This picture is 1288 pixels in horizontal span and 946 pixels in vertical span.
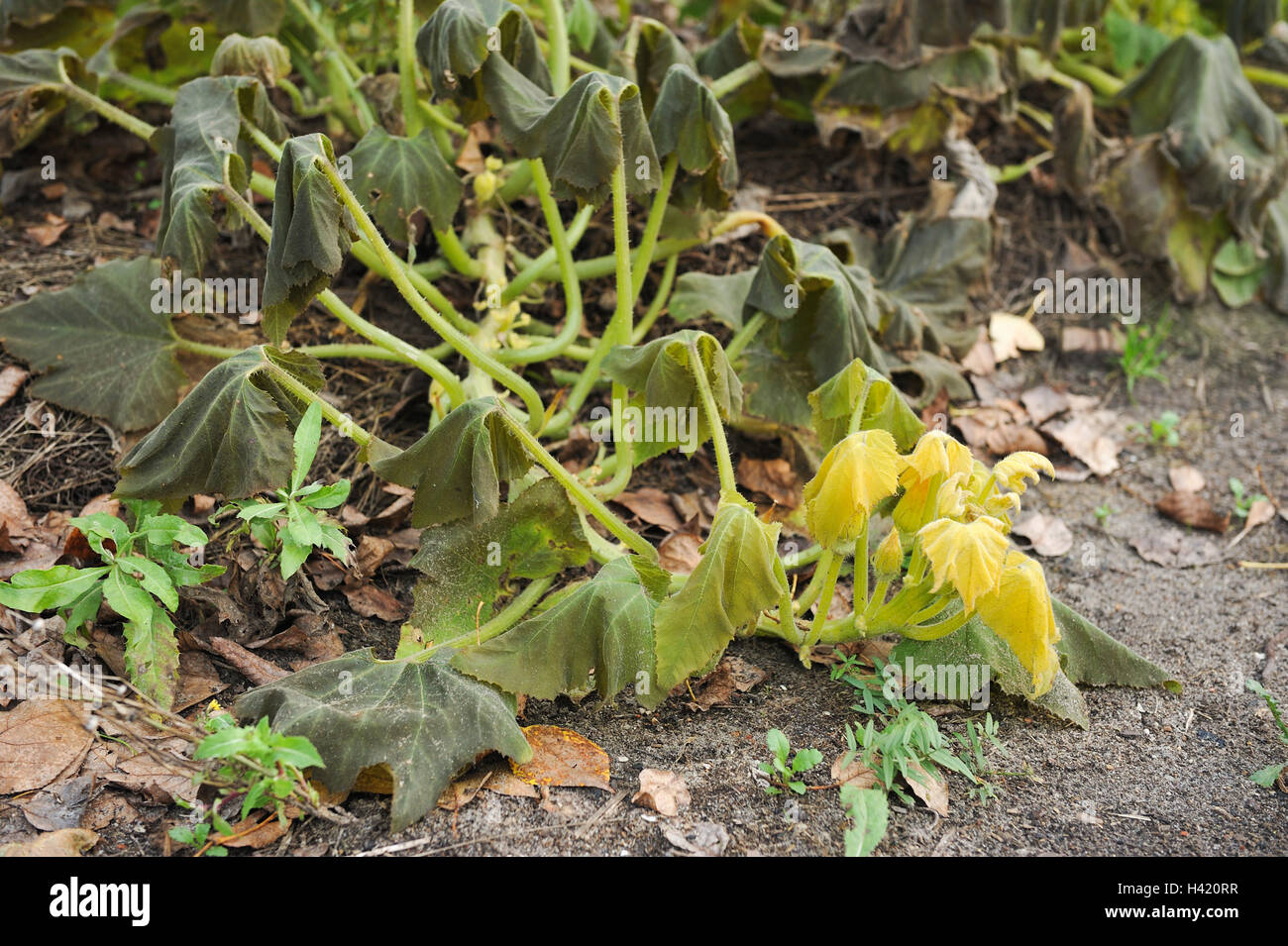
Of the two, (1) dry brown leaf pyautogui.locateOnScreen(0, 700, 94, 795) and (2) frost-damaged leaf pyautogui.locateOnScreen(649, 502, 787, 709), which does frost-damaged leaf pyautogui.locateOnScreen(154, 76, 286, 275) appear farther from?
(2) frost-damaged leaf pyautogui.locateOnScreen(649, 502, 787, 709)

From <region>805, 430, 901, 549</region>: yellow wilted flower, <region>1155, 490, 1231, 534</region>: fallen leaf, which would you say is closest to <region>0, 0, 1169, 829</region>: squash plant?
<region>805, 430, 901, 549</region>: yellow wilted flower

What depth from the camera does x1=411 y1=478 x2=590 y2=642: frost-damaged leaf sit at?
1.92 metres

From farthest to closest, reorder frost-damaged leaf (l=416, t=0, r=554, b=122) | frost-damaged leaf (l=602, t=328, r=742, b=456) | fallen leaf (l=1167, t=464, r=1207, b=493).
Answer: fallen leaf (l=1167, t=464, r=1207, b=493) → frost-damaged leaf (l=416, t=0, r=554, b=122) → frost-damaged leaf (l=602, t=328, r=742, b=456)

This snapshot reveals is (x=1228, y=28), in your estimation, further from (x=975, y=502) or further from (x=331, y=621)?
(x=331, y=621)

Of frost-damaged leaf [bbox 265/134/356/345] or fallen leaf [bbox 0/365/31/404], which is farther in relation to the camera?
fallen leaf [bbox 0/365/31/404]

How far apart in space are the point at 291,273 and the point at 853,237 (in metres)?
1.85

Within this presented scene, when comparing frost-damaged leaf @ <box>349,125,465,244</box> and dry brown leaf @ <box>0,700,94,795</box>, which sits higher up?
frost-damaged leaf @ <box>349,125,465,244</box>

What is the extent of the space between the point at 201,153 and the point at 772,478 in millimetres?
1439

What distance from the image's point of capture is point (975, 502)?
172cm

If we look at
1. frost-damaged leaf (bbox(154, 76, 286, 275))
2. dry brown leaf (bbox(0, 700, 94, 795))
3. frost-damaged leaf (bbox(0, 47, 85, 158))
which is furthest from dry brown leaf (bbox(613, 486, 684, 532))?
frost-damaged leaf (bbox(0, 47, 85, 158))

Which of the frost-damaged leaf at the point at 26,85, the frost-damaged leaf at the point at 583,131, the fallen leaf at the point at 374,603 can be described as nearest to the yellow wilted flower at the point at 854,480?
the frost-damaged leaf at the point at 583,131

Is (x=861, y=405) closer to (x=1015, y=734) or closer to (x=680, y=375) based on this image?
(x=680, y=375)

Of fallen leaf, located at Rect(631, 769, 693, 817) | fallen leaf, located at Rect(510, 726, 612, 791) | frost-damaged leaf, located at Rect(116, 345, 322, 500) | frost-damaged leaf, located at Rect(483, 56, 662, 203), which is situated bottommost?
fallen leaf, located at Rect(631, 769, 693, 817)

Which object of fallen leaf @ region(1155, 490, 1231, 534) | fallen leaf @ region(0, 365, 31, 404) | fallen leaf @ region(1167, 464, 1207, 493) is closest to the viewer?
fallen leaf @ region(0, 365, 31, 404)
